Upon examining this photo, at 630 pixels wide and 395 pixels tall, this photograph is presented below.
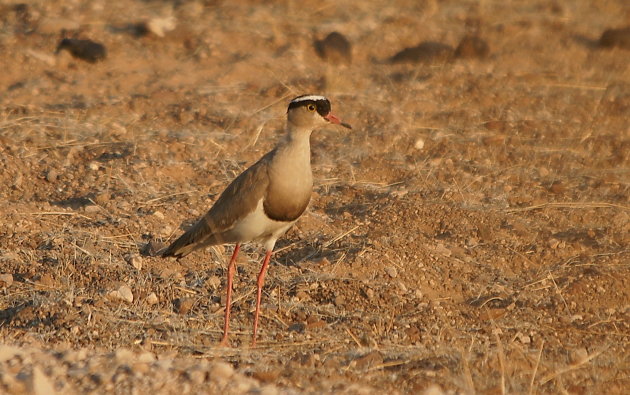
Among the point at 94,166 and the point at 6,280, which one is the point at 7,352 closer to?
the point at 6,280

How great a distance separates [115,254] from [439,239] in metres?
2.31

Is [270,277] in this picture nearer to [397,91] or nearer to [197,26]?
[397,91]

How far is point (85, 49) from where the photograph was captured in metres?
10.4

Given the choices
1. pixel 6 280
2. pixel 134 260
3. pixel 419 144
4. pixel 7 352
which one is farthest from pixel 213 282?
pixel 419 144

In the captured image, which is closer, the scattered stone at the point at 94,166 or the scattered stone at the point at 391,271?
the scattered stone at the point at 391,271

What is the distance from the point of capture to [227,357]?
500 cm

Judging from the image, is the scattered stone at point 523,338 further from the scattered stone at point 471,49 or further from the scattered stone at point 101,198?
the scattered stone at point 471,49

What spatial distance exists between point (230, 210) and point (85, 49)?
5652 mm

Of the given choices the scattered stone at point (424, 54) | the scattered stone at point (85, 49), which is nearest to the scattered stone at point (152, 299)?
the scattered stone at point (85, 49)

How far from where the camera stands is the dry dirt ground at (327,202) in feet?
16.4

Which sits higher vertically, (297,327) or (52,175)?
(52,175)

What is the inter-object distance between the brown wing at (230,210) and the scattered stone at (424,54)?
5.50 metres

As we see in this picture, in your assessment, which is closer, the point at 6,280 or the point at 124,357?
the point at 124,357

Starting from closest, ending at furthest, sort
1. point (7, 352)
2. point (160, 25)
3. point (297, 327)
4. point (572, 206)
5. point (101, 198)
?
point (7, 352)
point (297, 327)
point (101, 198)
point (572, 206)
point (160, 25)
